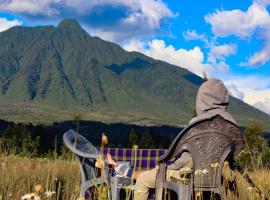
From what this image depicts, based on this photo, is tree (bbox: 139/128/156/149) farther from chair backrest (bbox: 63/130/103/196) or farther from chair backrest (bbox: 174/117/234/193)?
chair backrest (bbox: 174/117/234/193)

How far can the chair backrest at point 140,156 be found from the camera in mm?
4766

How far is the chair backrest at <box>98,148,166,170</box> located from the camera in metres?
4.77

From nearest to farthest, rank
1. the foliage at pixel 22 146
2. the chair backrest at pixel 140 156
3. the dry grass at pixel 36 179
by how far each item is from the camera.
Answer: the dry grass at pixel 36 179 → the chair backrest at pixel 140 156 → the foliage at pixel 22 146

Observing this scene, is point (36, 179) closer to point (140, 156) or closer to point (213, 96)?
point (140, 156)

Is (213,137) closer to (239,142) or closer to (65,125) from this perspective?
(239,142)

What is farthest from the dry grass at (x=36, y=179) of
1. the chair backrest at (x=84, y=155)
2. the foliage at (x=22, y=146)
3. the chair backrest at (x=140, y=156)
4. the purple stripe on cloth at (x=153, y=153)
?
the purple stripe on cloth at (x=153, y=153)

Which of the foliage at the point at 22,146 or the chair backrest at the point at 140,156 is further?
the foliage at the point at 22,146

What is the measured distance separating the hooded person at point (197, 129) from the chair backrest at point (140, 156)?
3.69ft

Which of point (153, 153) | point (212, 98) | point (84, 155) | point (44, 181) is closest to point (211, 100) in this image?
point (212, 98)

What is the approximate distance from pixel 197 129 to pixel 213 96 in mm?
265

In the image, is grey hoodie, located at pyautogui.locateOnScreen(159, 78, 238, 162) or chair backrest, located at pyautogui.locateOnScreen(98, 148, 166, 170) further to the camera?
chair backrest, located at pyautogui.locateOnScreen(98, 148, 166, 170)

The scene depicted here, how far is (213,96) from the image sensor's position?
11.6ft

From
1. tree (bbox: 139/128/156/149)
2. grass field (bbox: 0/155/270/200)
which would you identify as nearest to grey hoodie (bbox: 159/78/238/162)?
grass field (bbox: 0/155/270/200)

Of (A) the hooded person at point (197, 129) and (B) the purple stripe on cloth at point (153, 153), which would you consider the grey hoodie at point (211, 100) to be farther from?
(B) the purple stripe on cloth at point (153, 153)
